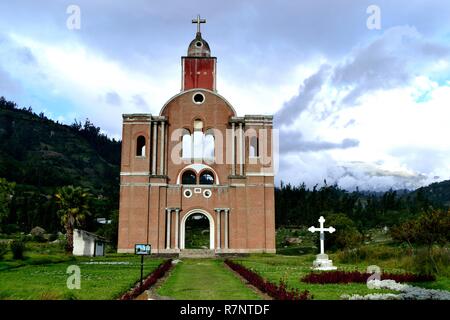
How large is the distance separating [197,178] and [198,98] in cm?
721

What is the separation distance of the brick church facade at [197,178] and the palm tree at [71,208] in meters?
3.51

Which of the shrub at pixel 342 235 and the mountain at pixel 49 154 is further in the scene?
the mountain at pixel 49 154

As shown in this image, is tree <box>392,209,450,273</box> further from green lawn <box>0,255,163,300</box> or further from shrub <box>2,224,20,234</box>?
shrub <box>2,224,20,234</box>

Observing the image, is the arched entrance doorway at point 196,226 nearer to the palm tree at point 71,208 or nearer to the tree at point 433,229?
the palm tree at point 71,208

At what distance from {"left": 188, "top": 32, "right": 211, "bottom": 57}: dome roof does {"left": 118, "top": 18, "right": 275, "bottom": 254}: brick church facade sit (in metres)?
4.39

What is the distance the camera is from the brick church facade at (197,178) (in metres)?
41.6

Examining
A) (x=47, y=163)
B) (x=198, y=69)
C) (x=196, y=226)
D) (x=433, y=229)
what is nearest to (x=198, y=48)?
(x=198, y=69)

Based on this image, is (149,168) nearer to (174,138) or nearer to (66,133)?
(174,138)

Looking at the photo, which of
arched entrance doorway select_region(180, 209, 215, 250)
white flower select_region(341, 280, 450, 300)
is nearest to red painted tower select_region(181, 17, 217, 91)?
arched entrance doorway select_region(180, 209, 215, 250)

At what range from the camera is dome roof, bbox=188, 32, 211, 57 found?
4722 cm

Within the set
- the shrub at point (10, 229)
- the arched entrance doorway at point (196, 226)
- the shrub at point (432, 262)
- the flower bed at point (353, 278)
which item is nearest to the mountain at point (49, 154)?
the shrub at point (10, 229)

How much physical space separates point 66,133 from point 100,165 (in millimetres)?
21799

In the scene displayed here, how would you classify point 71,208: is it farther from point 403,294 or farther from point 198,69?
point 403,294

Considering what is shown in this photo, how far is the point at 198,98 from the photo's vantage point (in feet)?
147
